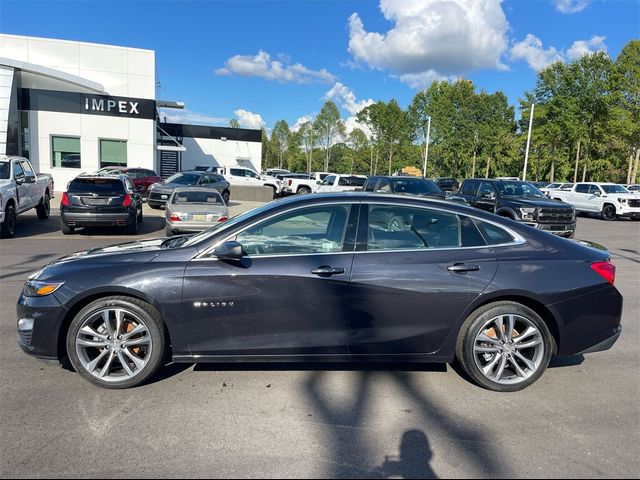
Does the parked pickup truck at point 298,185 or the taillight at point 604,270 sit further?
the parked pickup truck at point 298,185

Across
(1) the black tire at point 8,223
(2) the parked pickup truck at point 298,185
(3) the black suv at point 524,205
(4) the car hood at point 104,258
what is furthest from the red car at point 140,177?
(4) the car hood at point 104,258

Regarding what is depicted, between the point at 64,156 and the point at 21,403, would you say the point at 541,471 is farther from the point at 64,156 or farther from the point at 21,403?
the point at 64,156

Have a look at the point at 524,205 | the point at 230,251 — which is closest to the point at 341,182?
the point at 524,205

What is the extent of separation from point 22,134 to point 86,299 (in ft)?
91.3

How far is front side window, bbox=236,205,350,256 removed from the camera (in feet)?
12.5

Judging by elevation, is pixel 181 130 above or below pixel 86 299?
above

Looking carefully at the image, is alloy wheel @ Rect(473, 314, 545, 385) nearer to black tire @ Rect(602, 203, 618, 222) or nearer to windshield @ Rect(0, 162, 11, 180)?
windshield @ Rect(0, 162, 11, 180)

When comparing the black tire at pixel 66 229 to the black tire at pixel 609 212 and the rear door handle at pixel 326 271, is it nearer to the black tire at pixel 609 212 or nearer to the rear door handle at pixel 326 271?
the rear door handle at pixel 326 271

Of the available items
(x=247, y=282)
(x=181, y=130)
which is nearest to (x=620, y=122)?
(x=181, y=130)

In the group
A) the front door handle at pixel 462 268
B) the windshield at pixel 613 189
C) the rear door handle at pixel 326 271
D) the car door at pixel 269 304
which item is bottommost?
the car door at pixel 269 304

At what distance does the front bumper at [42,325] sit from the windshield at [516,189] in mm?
13025

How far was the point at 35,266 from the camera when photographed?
328 inches

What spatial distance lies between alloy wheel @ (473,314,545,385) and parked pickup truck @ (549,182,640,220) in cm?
2255

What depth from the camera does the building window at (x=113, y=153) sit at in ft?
92.5
